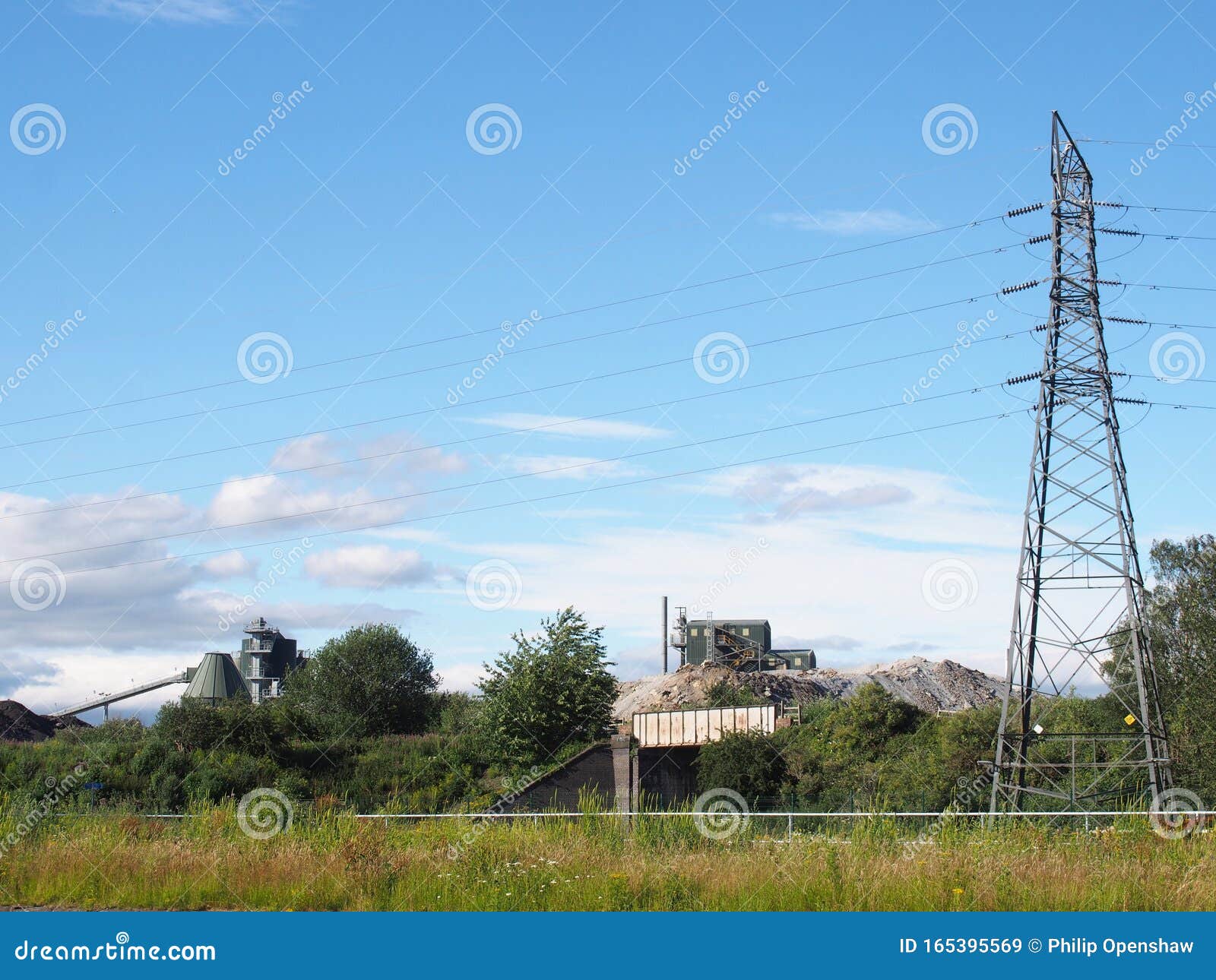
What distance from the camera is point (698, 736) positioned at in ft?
142

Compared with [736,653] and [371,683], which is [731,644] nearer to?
[736,653]

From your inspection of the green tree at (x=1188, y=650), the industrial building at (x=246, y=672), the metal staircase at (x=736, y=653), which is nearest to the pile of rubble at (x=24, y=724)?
the industrial building at (x=246, y=672)

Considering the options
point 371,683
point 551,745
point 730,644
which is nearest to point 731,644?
point 730,644

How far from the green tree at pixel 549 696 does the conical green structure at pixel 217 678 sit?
3688 centimetres

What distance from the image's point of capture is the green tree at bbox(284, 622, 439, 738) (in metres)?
69.5

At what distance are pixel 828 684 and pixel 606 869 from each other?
65116mm

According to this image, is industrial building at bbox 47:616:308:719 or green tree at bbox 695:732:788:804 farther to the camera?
industrial building at bbox 47:616:308:719

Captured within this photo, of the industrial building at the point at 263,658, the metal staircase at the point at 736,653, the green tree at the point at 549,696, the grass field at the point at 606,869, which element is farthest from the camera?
the industrial building at the point at 263,658

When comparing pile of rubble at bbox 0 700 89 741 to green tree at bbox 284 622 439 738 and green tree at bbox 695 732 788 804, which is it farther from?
green tree at bbox 695 732 788 804

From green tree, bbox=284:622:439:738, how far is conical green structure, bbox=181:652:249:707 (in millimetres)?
8688

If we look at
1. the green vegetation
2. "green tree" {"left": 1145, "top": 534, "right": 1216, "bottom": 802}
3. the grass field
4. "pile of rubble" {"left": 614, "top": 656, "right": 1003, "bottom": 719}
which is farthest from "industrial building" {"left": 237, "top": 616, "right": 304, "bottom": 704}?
the grass field

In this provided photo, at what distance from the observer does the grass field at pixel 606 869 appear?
11.7 meters

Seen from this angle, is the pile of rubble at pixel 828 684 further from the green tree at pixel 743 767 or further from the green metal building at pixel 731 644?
the green tree at pixel 743 767

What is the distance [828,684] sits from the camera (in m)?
75.4
